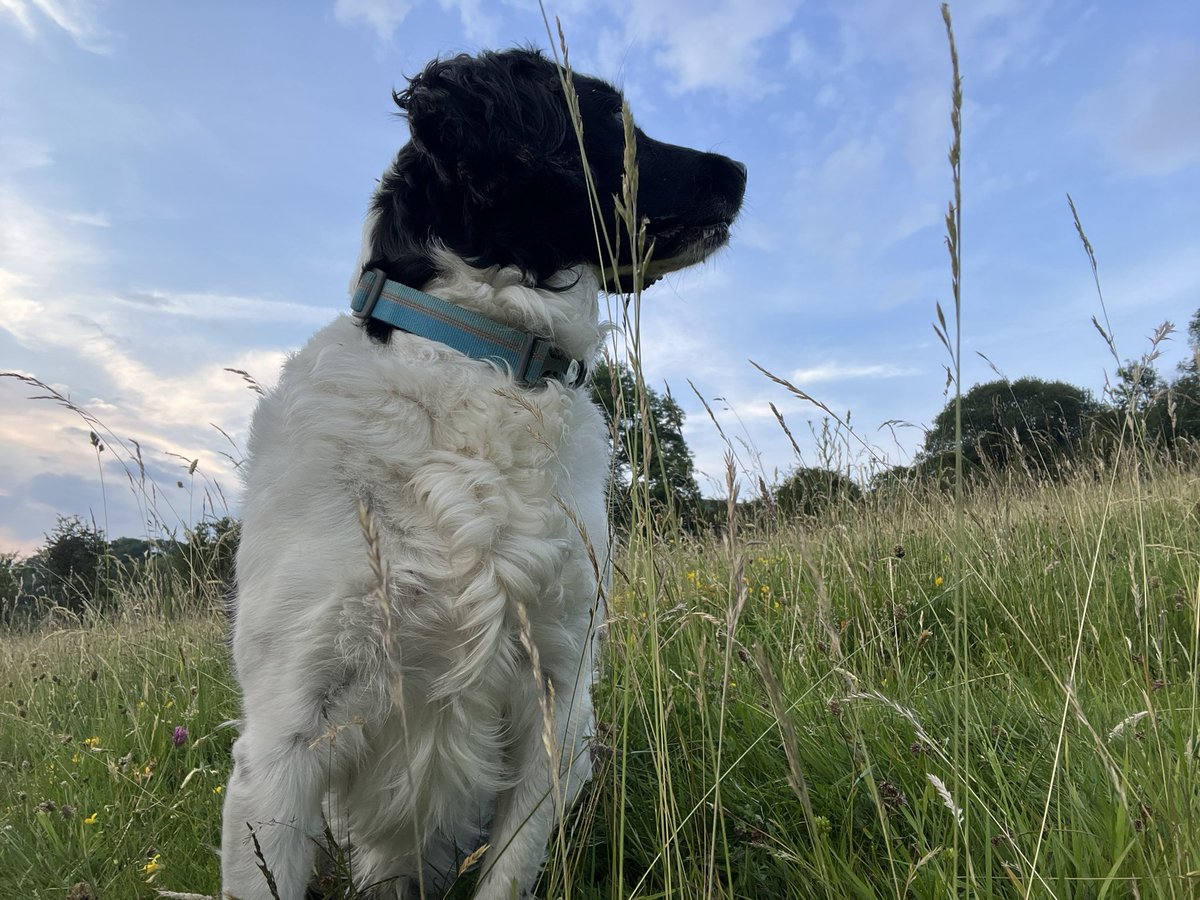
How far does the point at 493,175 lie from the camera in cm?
229

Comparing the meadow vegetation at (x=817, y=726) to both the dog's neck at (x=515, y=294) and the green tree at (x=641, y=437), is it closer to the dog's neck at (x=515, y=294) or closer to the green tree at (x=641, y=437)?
the green tree at (x=641, y=437)

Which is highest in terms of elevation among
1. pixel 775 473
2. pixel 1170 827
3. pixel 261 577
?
pixel 775 473

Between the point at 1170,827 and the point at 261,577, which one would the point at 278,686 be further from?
the point at 1170,827

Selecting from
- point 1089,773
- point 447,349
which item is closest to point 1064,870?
point 1089,773

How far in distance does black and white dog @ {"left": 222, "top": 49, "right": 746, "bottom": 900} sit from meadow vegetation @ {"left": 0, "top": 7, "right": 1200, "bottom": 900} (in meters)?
0.18

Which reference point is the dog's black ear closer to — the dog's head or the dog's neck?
the dog's head

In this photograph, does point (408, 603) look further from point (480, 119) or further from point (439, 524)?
point (480, 119)

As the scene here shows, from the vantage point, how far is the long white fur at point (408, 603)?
1.78 metres

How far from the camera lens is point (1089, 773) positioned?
1790 millimetres

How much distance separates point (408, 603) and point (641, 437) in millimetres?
717

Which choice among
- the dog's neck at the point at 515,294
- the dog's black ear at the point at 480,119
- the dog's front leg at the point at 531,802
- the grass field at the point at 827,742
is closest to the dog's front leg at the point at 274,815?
the dog's front leg at the point at 531,802

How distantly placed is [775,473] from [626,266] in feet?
8.69

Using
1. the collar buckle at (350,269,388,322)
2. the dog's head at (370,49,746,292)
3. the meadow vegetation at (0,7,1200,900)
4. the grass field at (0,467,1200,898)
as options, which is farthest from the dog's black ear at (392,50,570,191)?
the grass field at (0,467,1200,898)

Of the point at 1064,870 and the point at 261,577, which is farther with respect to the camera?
the point at 261,577
